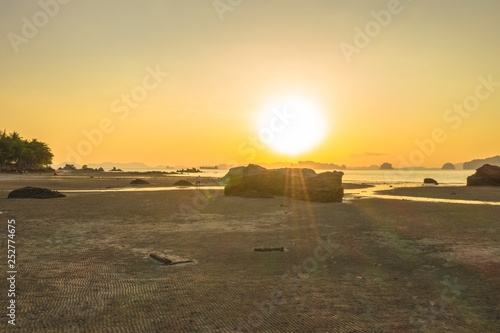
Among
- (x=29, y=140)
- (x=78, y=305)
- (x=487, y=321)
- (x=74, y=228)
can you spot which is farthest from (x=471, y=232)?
(x=29, y=140)

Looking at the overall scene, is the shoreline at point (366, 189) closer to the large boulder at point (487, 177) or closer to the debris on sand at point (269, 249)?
the large boulder at point (487, 177)

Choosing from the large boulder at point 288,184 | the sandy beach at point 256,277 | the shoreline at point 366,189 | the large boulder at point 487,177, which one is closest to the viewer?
the sandy beach at point 256,277

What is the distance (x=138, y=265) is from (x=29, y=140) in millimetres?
159618

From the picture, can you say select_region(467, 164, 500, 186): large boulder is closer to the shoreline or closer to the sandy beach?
the shoreline

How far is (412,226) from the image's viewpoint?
15406mm

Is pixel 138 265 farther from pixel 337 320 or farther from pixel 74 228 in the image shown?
pixel 74 228

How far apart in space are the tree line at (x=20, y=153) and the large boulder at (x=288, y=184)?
10574 centimetres

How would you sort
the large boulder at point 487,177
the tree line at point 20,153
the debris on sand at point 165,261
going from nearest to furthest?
the debris on sand at point 165,261, the large boulder at point 487,177, the tree line at point 20,153

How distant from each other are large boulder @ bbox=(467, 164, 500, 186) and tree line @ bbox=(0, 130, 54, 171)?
417 feet

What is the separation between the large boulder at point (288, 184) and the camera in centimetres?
2764

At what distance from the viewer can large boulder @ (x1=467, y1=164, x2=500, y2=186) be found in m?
50.1

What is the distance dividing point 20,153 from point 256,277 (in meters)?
133

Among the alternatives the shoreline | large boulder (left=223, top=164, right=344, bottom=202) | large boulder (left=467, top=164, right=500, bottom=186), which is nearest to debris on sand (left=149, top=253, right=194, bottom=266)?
large boulder (left=223, top=164, right=344, bottom=202)

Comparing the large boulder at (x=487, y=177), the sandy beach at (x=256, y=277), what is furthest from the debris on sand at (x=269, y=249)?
the large boulder at (x=487, y=177)
